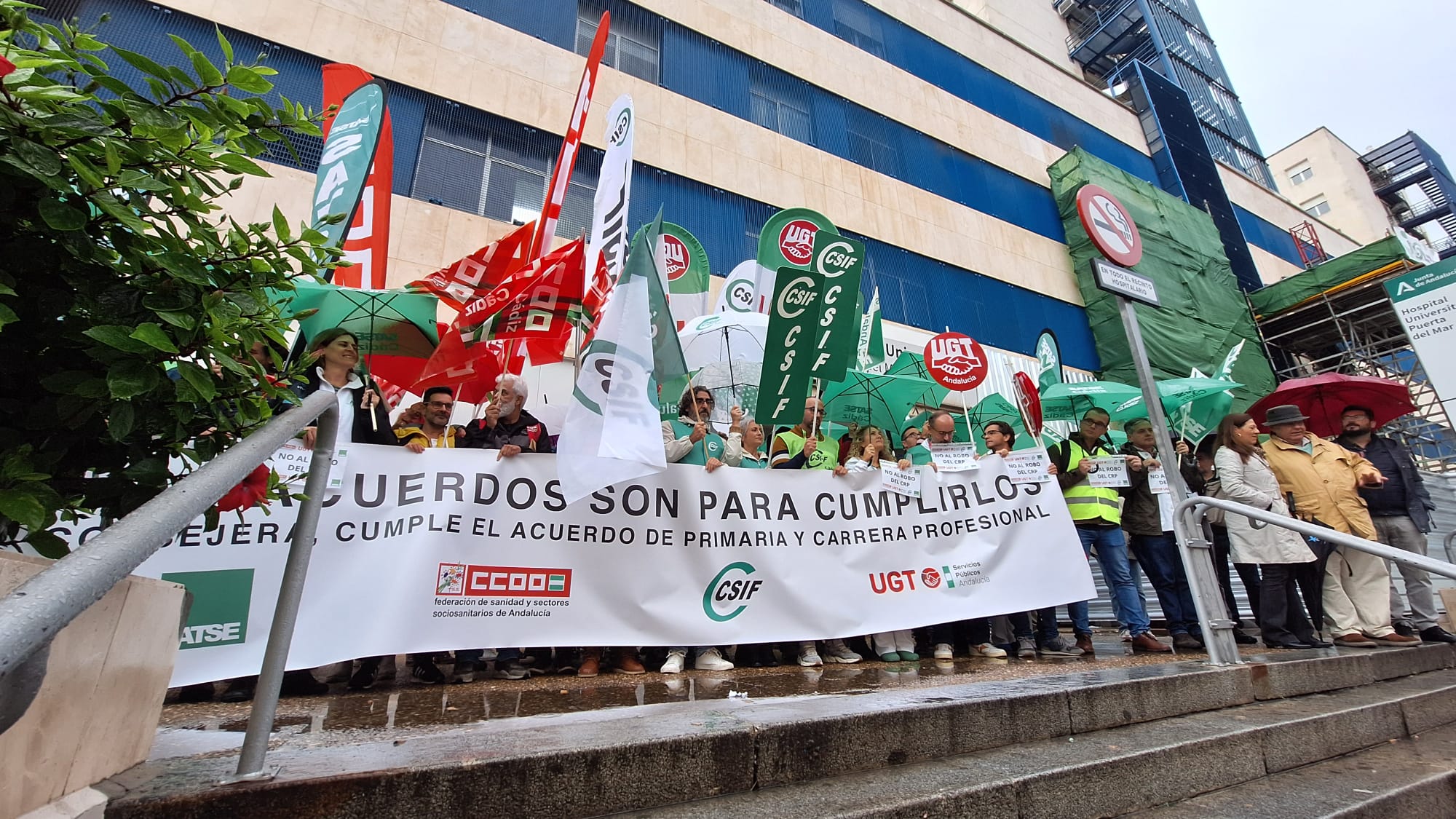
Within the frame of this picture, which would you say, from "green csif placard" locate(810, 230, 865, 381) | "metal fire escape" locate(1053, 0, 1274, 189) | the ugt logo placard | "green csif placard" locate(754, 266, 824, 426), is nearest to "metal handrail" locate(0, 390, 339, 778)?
the ugt logo placard

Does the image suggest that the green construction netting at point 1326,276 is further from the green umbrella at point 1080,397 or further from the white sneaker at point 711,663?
the white sneaker at point 711,663

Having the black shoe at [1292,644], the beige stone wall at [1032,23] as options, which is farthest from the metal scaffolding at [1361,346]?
the black shoe at [1292,644]

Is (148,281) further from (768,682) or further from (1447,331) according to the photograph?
(1447,331)

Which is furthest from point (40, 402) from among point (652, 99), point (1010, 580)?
point (652, 99)

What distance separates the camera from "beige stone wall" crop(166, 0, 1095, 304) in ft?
30.6

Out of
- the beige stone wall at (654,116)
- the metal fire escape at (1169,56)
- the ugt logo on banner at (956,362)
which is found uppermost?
the metal fire escape at (1169,56)

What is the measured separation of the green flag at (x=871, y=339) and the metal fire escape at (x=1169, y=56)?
19821 mm

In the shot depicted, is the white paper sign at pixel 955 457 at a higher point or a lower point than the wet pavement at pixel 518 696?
higher

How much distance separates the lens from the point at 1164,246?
17.9 m

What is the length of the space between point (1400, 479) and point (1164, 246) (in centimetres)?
1471

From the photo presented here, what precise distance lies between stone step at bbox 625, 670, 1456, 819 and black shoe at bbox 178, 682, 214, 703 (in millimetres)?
2853

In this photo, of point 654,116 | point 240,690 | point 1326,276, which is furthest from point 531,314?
point 1326,276

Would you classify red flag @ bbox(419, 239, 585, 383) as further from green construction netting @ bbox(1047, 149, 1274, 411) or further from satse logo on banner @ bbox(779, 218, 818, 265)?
green construction netting @ bbox(1047, 149, 1274, 411)

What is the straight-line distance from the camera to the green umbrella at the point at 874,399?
7453 millimetres
